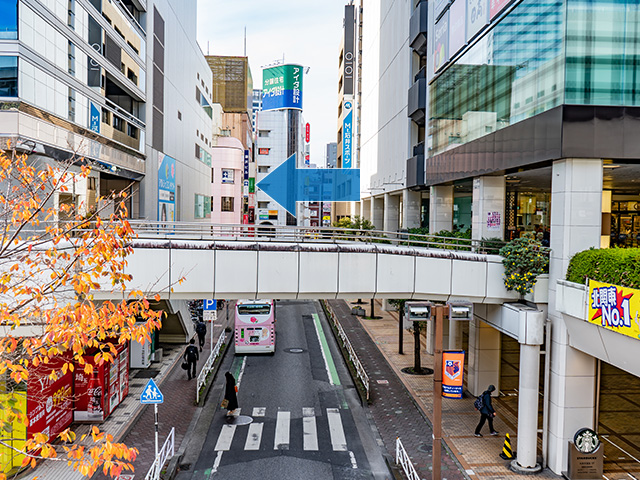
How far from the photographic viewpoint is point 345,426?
18.1 m

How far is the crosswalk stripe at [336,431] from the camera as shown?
16.3m

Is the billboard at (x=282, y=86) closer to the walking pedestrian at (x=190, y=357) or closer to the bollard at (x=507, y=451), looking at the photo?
the walking pedestrian at (x=190, y=357)

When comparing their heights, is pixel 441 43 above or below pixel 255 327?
above

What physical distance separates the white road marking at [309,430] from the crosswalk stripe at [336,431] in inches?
20.8

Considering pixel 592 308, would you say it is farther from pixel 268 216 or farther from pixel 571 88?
pixel 268 216

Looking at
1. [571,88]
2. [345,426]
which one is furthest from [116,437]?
[571,88]

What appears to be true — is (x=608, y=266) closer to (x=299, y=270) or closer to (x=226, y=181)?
(x=299, y=270)

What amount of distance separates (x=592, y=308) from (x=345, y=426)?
896 cm

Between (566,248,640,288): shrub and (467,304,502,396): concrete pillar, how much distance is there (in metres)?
7.02

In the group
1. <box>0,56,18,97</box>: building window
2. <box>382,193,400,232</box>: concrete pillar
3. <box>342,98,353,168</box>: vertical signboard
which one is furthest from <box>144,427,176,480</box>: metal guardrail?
<box>342,98,353,168</box>: vertical signboard

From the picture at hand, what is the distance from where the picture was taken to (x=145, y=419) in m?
18.5

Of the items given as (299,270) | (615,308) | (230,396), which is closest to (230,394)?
(230,396)

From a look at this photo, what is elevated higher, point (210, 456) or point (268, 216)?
point (268, 216)

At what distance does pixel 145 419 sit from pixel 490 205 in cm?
1414
